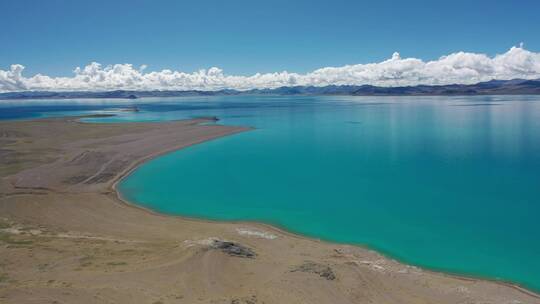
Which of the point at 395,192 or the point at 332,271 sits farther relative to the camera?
the point at 395,192

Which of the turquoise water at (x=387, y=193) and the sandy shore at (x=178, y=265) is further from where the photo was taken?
the turquoise water at (x=387, y=193)

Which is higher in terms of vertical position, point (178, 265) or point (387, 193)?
point (178, 265)

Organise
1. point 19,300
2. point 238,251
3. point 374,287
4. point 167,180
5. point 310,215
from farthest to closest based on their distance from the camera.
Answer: point 167,180 < point 310,215 < point 238,251 < point 374,287 < point 19,300

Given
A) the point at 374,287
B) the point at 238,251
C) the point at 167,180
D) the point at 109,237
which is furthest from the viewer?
the point at 167,180

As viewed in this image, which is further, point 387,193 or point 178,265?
point 387,193

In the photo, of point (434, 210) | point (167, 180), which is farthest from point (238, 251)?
point (167, 180)

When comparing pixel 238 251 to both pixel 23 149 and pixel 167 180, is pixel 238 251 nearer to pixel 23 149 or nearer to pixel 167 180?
pixel 167 180
